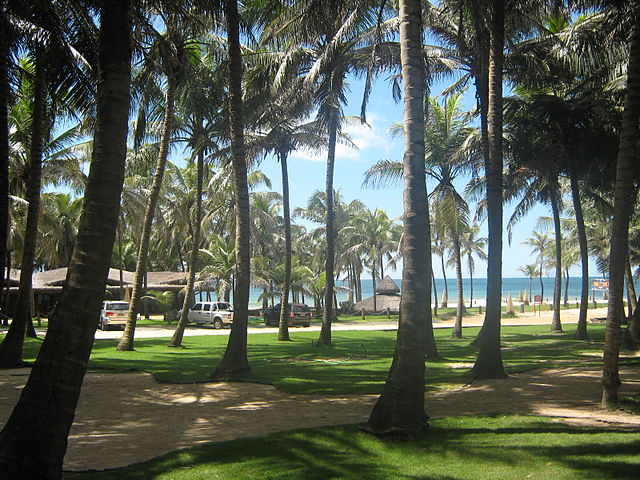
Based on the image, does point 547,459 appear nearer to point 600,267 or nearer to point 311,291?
point 311,291

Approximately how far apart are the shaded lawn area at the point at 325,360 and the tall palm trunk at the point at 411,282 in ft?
11.8

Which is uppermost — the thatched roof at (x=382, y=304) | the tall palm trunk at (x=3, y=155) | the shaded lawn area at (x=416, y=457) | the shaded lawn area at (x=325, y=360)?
the tall palm trunk at (x=3, y=155)

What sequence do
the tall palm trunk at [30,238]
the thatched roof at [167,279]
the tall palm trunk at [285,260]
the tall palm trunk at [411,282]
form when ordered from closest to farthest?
the tall palm trunk at [411,282], the tall palm trunk at [30,238], the tall palm trunk at [285,260], the thatched roof at [167,279]

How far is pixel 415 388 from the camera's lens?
269 inches

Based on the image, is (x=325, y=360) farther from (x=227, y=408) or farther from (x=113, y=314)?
(x=113, y=314)

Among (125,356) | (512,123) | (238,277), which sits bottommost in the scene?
(125,356)

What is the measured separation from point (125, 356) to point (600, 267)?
4272 cm

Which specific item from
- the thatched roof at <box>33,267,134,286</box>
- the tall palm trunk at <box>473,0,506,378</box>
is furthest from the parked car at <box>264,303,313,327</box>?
the tall palm trunk at <box>473,0,506,378</box>

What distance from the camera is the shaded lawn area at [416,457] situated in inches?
211

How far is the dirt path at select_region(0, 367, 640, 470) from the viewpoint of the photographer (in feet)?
23.2

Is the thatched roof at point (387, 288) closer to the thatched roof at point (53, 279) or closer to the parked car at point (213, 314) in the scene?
the parked car at point (213, 314)

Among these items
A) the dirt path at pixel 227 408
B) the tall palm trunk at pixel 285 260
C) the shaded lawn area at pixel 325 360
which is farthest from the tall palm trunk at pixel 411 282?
the tall palm trunk at pixel 285 260

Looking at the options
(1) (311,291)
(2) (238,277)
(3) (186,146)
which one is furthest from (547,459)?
(1) (311,291)

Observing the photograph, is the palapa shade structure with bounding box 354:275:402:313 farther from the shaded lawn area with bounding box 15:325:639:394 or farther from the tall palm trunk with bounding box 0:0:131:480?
the tall palm trunk with bounding box 0:0:131:480
